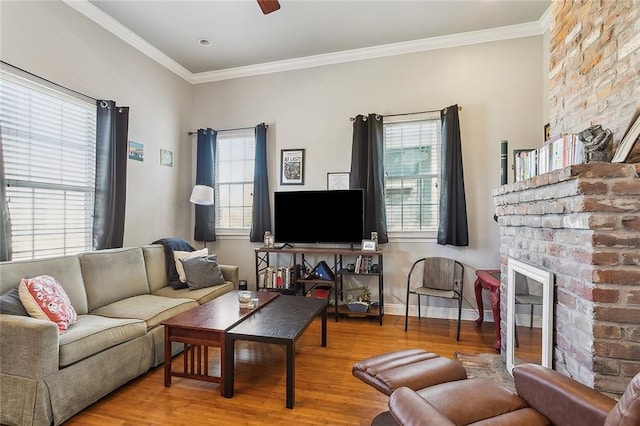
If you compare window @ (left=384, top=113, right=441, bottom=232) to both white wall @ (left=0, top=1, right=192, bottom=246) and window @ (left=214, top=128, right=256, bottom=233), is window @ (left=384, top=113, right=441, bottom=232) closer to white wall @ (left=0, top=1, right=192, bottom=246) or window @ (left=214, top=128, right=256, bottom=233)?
window @ (left=214, top=128, right=256, bottom=233)

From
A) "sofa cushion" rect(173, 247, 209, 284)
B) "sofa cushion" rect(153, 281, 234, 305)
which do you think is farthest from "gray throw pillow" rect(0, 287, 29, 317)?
"sofa cushion" rect(173, 247, 209, 284)

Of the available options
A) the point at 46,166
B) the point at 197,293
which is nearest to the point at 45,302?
the point at 197,293

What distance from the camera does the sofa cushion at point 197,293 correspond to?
3.16m

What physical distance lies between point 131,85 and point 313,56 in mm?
2197

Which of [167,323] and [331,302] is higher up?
[167,323]

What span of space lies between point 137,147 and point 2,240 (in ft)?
5.57

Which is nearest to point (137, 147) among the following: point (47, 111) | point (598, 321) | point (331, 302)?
point (47, 111)

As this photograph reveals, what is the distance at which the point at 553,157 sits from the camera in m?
2.02

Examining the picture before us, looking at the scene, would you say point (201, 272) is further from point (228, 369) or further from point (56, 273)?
point (228, 369)

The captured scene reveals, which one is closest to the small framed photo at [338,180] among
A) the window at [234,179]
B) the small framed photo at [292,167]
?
the small framed photo at [292,167]

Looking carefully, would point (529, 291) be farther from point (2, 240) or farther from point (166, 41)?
point (166, 41)

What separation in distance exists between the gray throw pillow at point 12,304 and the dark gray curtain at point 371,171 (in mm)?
3091

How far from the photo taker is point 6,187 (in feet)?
8.29

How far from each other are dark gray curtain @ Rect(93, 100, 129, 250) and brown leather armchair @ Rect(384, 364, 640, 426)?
3197 millimetres
